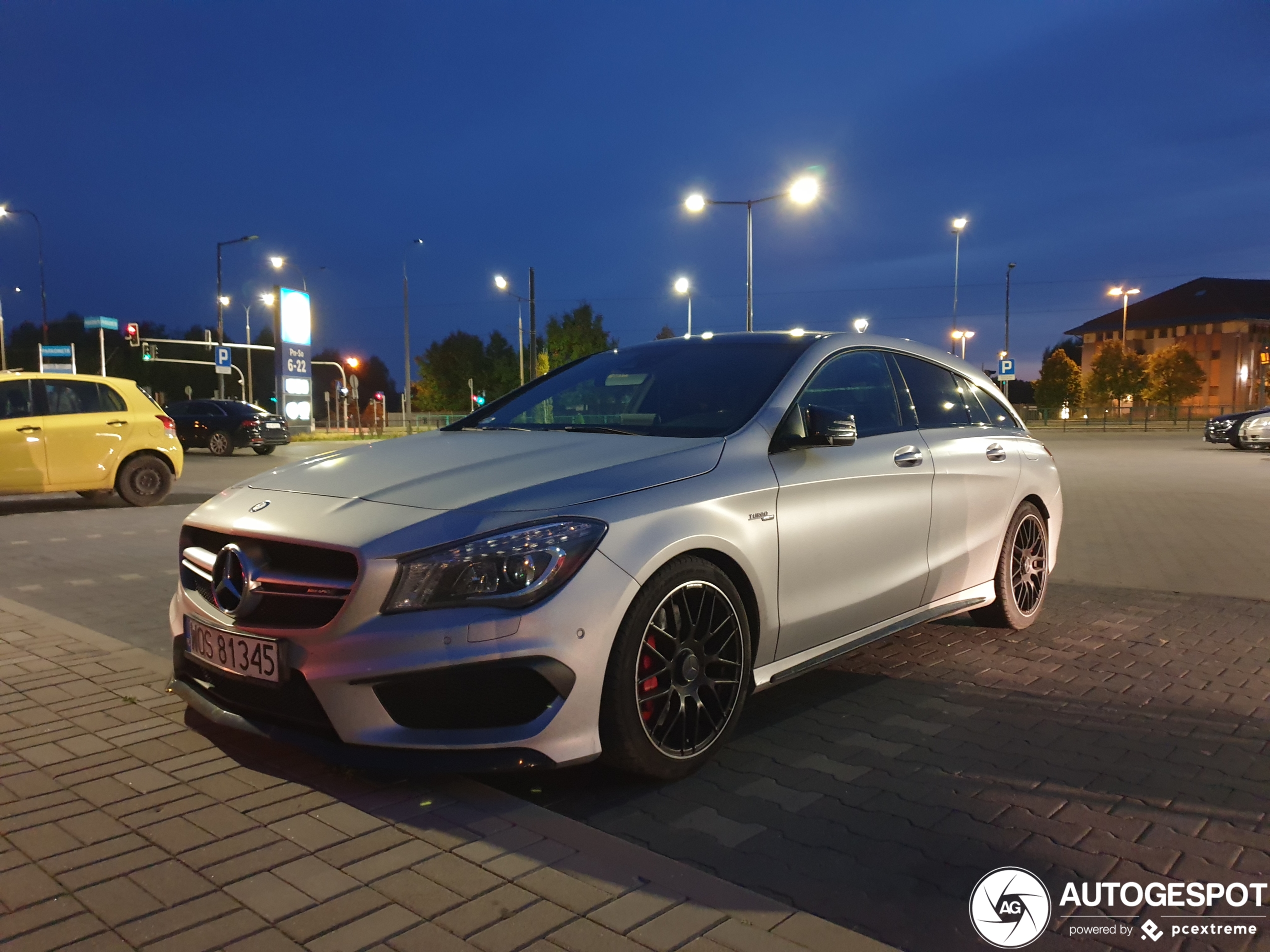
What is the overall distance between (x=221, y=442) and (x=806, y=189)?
17.3 metres

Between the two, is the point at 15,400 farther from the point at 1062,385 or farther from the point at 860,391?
the point at 1062,385

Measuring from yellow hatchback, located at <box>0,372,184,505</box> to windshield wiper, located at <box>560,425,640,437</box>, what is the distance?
29.8 feet

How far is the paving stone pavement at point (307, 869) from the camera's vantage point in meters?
2.45

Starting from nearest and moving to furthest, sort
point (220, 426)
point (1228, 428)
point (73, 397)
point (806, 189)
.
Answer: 1. point (73, 397)
2. point (806, 189)
3. point (220, 426)
4. point (1228, 428)

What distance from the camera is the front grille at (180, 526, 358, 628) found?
3145mm

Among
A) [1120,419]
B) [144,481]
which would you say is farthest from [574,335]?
[144,481]

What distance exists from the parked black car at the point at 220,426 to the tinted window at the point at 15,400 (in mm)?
16494

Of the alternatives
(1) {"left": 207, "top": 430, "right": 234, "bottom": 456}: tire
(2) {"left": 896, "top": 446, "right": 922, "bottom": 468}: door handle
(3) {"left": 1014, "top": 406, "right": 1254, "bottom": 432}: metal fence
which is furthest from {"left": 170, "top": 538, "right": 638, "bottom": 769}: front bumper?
(3) {"left": 1014, "top": 406, "right": 1254, "bottom": 432}: metal fence

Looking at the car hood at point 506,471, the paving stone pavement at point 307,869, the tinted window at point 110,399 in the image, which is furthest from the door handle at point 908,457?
the tinted window at point 110,399

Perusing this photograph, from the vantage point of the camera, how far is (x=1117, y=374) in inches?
3009

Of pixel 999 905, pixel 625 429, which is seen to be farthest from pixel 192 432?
pixel 999 905

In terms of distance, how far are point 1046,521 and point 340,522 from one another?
4474 mm

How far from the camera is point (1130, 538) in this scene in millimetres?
9828

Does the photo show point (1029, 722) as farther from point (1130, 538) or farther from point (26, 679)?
point (1130, 538)
